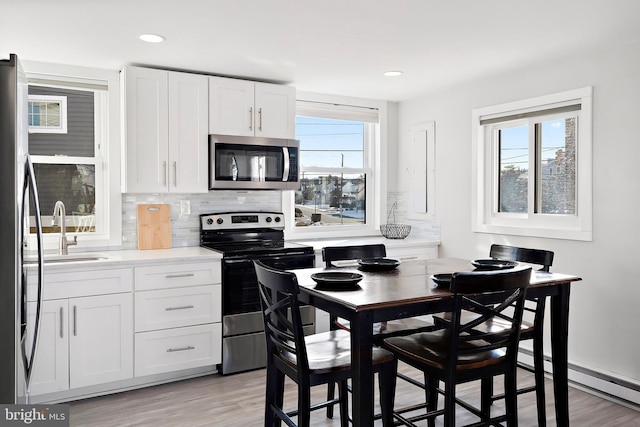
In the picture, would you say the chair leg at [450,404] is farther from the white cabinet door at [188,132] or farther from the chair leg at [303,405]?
the white cabinet door at [188,132]

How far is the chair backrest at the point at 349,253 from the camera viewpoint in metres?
3.12

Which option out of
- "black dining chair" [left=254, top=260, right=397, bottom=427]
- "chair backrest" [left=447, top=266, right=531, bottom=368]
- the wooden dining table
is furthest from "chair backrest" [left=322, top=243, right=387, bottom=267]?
"chair backrest" [left=447, top=266, right=531, bottom=368]

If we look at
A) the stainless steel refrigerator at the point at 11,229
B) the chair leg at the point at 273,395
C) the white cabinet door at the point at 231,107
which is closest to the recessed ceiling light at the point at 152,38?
the white cabinet door at the point at 231,107

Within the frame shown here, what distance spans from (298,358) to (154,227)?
7.21 ft

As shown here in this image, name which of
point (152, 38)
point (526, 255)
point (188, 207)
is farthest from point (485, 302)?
point (188, 207)

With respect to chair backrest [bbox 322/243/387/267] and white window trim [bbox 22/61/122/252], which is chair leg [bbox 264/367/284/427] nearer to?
chair backrest [bbox 322/243/387/267]

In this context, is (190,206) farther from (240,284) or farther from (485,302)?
(485,302)

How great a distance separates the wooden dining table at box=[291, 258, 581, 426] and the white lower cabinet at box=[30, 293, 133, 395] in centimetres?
136

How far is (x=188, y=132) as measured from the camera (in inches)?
150

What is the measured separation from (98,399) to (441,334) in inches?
87.0

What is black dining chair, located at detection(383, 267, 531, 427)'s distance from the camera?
2.11 metres

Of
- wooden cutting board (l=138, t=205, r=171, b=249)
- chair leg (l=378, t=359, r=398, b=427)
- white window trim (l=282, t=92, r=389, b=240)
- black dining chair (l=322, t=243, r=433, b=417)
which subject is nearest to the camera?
chair leg (l=378, t=359, r=398, b=427)

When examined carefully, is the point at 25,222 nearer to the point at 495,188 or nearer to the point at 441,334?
the point at 441,334

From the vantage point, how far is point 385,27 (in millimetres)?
2883
